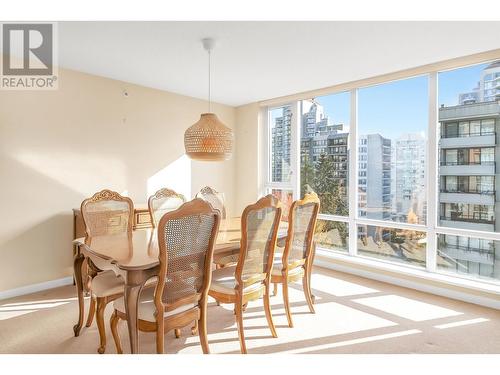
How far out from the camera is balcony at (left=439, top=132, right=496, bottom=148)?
3.31m

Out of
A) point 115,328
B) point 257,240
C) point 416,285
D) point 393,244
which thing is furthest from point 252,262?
point 393,244

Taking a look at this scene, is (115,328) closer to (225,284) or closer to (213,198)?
(225,284)

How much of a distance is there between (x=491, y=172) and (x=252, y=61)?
2.72 m

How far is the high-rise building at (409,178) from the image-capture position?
3781 mm

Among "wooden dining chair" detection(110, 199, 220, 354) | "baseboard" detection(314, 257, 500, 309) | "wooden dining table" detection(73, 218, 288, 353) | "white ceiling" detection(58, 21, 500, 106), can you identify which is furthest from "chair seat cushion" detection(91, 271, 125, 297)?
"baseboard" detection(314, 257, 500, 309)

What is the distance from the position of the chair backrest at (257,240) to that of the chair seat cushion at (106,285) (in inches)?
34.0

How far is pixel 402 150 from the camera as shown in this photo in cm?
394

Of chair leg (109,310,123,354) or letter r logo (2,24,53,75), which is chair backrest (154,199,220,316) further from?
letter r logo (2,24,53,75)

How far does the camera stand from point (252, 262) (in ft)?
7.81

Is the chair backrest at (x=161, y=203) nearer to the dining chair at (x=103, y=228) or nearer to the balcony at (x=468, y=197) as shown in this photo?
the dining chair at (x=103, y=228)

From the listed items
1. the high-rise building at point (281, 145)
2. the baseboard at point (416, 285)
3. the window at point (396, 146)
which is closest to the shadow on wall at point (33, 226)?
the high-rise building at point (281, 145)

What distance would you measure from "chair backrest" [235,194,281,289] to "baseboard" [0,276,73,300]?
2529 millimetres

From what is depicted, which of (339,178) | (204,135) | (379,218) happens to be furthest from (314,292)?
(204,135)

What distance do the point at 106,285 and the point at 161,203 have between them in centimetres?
138
